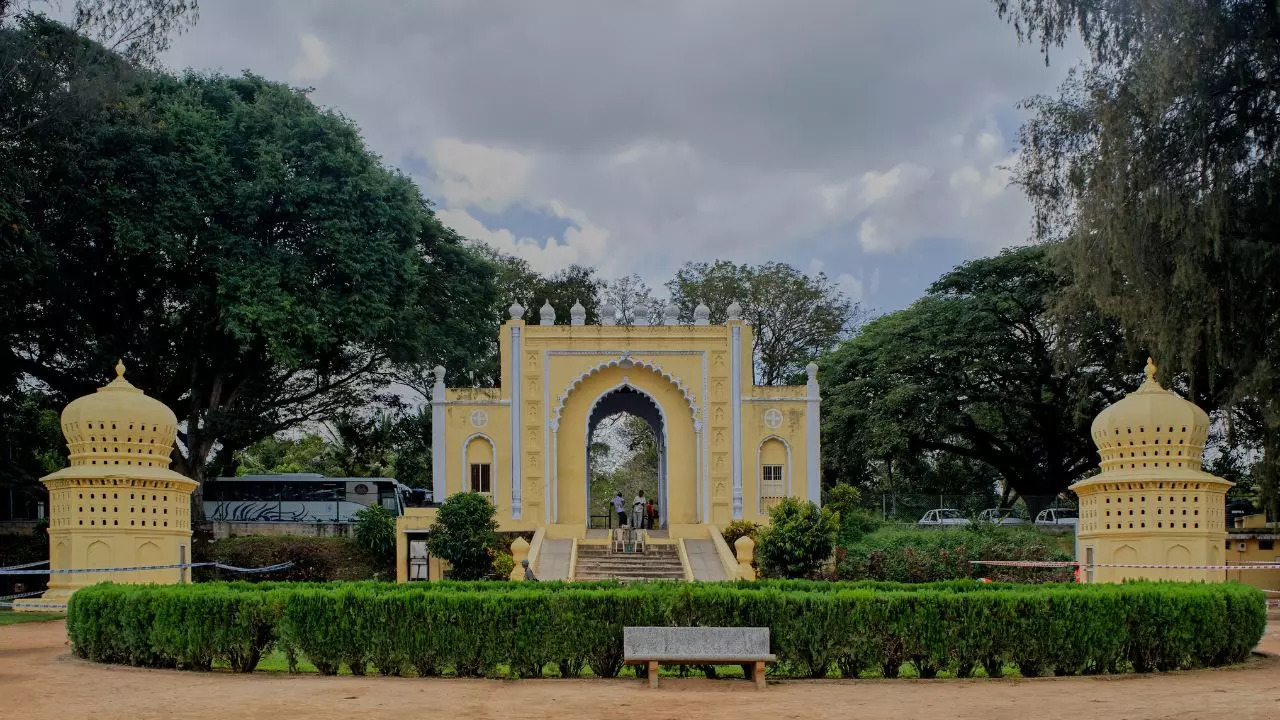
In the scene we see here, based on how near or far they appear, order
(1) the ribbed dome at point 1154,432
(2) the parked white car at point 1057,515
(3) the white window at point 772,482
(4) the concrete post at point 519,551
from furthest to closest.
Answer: (2) the parked white car at point 1057,515, (3) the white window at point 772,482, (4) the concrete post at point 519,551, (1) the ribbed dome at point 1154,432

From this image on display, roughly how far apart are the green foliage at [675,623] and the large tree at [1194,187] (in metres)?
9.04

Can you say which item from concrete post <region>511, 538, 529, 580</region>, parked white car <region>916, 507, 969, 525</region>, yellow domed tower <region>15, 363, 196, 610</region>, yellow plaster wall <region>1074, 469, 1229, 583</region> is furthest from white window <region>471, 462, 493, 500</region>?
yellow plaster wall <region>1074, 469, 1229, 583</region>

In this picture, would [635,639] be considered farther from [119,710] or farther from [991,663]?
[119,710]

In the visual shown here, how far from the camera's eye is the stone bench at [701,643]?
37.1 ft

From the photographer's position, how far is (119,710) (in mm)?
9711

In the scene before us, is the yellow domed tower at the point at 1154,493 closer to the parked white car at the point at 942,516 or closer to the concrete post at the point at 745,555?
the concrete post at the point at 745,555

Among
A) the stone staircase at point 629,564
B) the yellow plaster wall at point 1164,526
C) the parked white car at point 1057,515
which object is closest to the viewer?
the yellow plaster wall at point 1164,526

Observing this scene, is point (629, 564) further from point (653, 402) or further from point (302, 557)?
point (302, 557)

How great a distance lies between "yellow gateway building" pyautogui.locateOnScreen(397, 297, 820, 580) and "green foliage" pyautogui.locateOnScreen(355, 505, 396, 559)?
1.78 meters

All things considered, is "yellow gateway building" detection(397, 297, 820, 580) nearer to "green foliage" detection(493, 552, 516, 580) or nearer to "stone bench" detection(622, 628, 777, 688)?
"green foliage" detection(493, 552, 516, 580)

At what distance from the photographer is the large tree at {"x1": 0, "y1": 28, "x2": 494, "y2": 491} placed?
26453 millimetres

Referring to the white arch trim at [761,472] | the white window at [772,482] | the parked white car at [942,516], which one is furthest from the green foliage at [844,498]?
the parked white car at [942,516]

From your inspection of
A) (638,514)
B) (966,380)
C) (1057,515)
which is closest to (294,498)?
(638,514)

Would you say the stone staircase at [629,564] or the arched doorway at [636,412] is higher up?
the arched doorway at [636,412]
